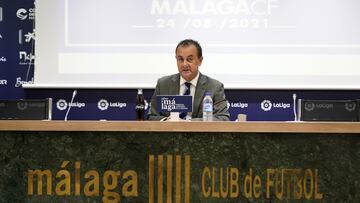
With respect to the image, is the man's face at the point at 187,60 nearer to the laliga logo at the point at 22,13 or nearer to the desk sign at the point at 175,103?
the desk sign at the point at 175,103

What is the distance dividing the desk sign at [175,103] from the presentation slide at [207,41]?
191 cm

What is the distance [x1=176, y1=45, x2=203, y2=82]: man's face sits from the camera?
3824 millimetres

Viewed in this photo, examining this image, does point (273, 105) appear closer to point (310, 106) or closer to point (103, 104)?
point (310, 106)

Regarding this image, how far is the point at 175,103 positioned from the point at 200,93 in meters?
0.90

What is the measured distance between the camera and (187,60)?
12.6 feet

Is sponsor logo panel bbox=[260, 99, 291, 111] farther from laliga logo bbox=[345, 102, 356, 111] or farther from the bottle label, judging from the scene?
the bottle label

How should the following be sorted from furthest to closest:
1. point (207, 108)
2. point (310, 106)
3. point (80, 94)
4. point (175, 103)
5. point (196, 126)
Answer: point (80, 94) < point (310, 106) < point (207, 108) < point (175, 103) < point (196, 126)

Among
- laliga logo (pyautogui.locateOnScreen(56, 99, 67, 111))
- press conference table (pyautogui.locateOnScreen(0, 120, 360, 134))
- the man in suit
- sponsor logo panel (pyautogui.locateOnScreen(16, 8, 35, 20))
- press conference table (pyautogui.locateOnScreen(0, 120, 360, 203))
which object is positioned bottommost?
press conference table (pyautogui.locateOnScreen(0, 120, 360, 203))

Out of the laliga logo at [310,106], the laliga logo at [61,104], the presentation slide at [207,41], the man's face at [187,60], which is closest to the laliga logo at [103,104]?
the presentation slide at [207,41]

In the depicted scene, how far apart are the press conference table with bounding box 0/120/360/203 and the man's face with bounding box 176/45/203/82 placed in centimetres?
137

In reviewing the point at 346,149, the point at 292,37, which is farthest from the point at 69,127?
the point at 292,37

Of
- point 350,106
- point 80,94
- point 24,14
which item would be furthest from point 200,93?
point 24,14

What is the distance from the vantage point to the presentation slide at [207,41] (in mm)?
4801

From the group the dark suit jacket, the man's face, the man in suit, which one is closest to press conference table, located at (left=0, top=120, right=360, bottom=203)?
the dark suit jacket
